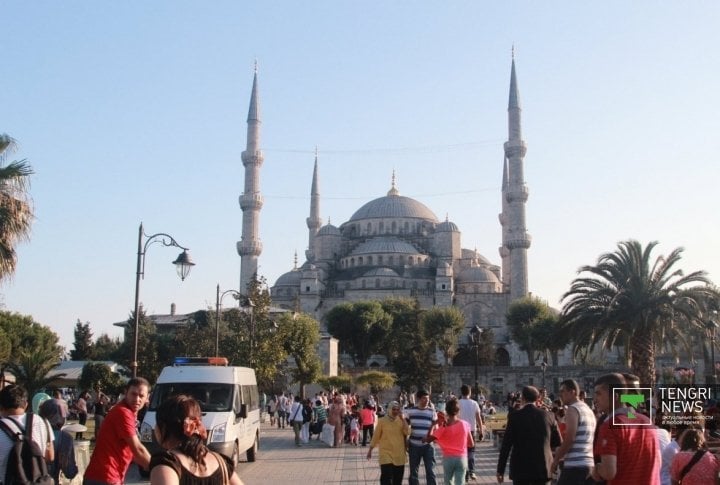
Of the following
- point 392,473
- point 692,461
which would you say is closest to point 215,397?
point 392,473

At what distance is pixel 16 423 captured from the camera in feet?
17.6

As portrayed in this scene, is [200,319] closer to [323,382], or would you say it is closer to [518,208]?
[323,382]

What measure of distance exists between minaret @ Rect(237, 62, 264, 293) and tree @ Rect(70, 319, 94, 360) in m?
13.7

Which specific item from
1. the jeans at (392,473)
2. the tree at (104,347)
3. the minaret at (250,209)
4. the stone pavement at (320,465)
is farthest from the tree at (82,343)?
the jeans at (392,473)

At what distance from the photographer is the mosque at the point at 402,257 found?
62.5m

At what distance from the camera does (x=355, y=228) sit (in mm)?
84062

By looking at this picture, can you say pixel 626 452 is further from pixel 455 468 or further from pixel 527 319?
pixel 527 319

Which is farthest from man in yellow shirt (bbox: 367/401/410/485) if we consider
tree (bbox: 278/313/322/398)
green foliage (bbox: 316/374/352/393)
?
green foliage (bbox: 316/374/352/393)

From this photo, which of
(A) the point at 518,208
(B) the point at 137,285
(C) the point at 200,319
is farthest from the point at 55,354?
(A) the point at 518,208

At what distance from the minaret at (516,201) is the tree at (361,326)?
1111 centimetres

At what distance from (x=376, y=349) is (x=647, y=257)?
42255 mm

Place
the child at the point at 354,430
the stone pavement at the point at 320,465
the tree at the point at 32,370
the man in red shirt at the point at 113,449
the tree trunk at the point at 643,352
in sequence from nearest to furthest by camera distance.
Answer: the man in red shirt at the point at 113,449 → the stone pavement at the point at 320,465 → the child at the point at 354,430 → the tree trunk at the point at 643,352 → the tree at the point at 32,370

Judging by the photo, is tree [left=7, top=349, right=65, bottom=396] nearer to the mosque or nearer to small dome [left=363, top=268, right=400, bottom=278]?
the mosque

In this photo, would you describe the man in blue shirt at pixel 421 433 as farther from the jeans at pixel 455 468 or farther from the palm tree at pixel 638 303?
the palm tree at pixel 638 303
